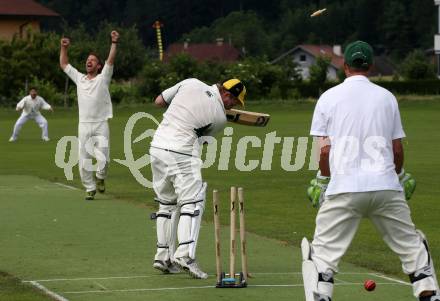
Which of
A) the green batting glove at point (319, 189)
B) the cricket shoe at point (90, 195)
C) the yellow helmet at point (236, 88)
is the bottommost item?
the cricket shoe at point (90, 195)

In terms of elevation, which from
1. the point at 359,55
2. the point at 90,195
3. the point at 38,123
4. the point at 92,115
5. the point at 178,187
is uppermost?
the point at 359,55

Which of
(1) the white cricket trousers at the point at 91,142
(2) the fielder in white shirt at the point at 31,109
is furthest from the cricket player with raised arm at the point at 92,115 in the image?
(2) the fielder in white shirt at the point at 31,109

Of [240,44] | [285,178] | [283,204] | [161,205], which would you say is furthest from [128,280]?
[240,44]

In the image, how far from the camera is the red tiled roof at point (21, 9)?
350 ft

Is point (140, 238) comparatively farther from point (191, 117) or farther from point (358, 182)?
point (358, 182)

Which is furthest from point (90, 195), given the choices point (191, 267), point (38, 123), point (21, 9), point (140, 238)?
point (21, 9)

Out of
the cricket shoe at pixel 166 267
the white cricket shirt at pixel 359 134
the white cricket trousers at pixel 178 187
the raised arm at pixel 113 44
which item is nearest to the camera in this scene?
the white cricket shirt at pixel 359 134

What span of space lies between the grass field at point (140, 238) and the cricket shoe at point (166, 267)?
10cm

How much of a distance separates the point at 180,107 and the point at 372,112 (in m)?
3.26

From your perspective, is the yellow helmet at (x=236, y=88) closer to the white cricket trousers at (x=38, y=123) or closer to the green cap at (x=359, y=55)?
the green cap at (x=359, y=55)

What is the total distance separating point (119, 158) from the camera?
3188cm

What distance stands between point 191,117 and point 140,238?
133 inches

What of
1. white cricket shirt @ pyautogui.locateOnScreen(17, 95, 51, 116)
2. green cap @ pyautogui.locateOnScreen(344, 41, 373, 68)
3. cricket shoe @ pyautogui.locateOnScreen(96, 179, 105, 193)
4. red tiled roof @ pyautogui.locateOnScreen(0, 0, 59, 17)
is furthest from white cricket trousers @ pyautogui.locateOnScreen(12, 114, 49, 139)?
red tiled roof @ pyautogui.locateOnScreen(0, 0, 59, 17)

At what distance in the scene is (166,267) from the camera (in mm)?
12195
